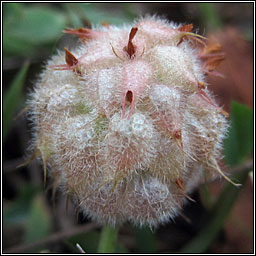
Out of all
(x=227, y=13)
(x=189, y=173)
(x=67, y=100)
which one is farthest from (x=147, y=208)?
(x=227, y=13)

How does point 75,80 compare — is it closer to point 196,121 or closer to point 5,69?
point 196,121

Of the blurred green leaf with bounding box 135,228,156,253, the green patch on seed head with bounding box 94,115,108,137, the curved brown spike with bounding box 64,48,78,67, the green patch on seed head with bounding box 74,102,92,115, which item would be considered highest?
the curved brown spike with bounding box 64,48,78,67

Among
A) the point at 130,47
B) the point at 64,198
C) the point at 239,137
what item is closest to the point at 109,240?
the point at 64,198

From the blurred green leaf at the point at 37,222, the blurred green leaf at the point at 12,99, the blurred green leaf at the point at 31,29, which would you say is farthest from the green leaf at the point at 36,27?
the blurred green leaf at the point at 37,222

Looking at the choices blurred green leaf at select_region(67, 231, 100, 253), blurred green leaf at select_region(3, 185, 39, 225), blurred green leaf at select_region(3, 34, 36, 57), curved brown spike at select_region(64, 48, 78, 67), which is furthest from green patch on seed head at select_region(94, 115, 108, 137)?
blurred green leaf at select_region(3, 34, 36, 57)

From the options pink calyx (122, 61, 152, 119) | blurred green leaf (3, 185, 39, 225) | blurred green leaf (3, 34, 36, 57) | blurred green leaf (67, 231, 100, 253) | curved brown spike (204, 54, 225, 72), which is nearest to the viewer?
pink calyx (122, 61, 152, 119)

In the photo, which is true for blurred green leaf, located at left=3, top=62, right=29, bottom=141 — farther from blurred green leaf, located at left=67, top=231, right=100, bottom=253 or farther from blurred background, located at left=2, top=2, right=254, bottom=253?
blurred green leaf, located at left=67, top=231, right=100, bottom=253

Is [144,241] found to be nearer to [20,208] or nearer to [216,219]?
[216,219]

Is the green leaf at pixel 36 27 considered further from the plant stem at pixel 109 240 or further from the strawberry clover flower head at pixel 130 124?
the plant stem at pixel 109 240

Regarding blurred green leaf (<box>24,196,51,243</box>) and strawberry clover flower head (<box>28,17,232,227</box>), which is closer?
strawberry clover flower head (<box>28,17,232,227</box>)
